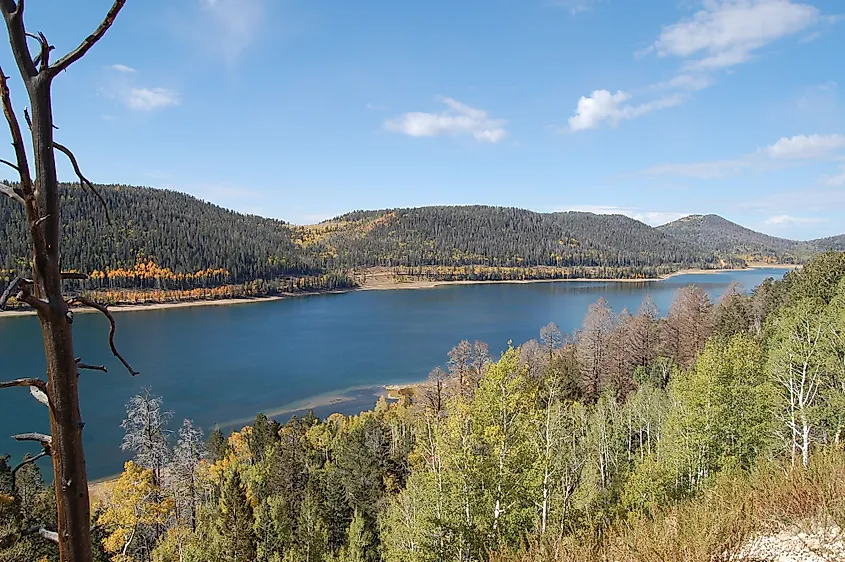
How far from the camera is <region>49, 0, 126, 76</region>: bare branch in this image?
1390 mm

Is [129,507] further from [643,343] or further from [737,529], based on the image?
[643,343]

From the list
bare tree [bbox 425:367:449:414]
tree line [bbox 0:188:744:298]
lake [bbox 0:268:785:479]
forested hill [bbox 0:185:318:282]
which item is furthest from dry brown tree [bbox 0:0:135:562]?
forested hill [bbox 0:185:318:282]

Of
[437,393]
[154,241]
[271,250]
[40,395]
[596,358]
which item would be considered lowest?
[437,393]

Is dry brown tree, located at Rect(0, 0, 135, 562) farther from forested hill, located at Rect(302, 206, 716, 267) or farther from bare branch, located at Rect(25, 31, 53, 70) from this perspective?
forested hill, located at Rect(302, 206, 716, 267)

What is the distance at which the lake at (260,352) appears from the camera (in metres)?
32.8

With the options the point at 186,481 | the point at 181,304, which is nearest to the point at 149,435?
the point at 186,481

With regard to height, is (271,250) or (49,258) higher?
(271,250)

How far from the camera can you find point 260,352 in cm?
5128

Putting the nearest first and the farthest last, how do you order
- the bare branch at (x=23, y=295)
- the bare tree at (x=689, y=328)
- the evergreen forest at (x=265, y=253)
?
the bare branch at (x=23, y=295) < the bare tree at (x=689, y=328) < the evergreen forest at (x=265, y=253)

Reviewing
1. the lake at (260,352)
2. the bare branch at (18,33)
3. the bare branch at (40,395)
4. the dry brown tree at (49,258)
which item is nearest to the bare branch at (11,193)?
the dry brown tree at (49,258)

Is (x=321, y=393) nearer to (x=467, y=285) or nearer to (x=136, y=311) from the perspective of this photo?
(x=136, y=311)

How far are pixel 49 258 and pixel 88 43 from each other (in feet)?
1.98

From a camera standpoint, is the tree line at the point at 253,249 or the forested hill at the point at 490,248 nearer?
the tree line at the point at 253,249

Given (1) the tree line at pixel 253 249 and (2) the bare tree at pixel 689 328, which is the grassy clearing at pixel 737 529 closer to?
(2) the bare tree at pixel 689 328
